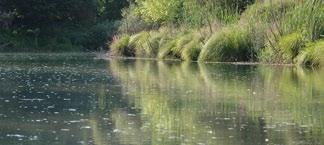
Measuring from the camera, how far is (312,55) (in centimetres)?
2653

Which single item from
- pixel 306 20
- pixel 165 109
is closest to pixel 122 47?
pixel 306 20

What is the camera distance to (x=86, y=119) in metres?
12.8

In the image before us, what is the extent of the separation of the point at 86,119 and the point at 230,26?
64.2 ft

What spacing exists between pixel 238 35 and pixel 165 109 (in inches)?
661

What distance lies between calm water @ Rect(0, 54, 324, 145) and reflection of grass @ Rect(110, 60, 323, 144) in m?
0.01

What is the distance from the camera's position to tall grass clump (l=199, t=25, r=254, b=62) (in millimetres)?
30406

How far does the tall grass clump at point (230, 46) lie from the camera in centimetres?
3041

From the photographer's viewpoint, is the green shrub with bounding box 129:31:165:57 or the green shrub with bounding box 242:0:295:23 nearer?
the green shrub with bounding box 242:0:295:23

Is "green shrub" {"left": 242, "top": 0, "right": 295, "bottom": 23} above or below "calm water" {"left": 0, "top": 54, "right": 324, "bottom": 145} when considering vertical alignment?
above

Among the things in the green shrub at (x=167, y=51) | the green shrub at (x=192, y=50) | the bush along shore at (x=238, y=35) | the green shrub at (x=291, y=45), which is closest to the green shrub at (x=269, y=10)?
the bush along shore at (x=238, y=35)

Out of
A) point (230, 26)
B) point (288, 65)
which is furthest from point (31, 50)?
point (288, 65)

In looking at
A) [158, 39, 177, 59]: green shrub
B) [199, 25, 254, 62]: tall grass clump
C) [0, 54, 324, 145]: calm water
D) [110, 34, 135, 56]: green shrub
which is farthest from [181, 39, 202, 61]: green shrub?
[0, 54, 324, 145]: calm water

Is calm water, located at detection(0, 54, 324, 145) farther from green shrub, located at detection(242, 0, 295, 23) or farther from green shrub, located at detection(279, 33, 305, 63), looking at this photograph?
green shrub, located at detection(242, 0, 295, 23)

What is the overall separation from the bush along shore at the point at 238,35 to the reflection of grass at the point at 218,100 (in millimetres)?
2647
